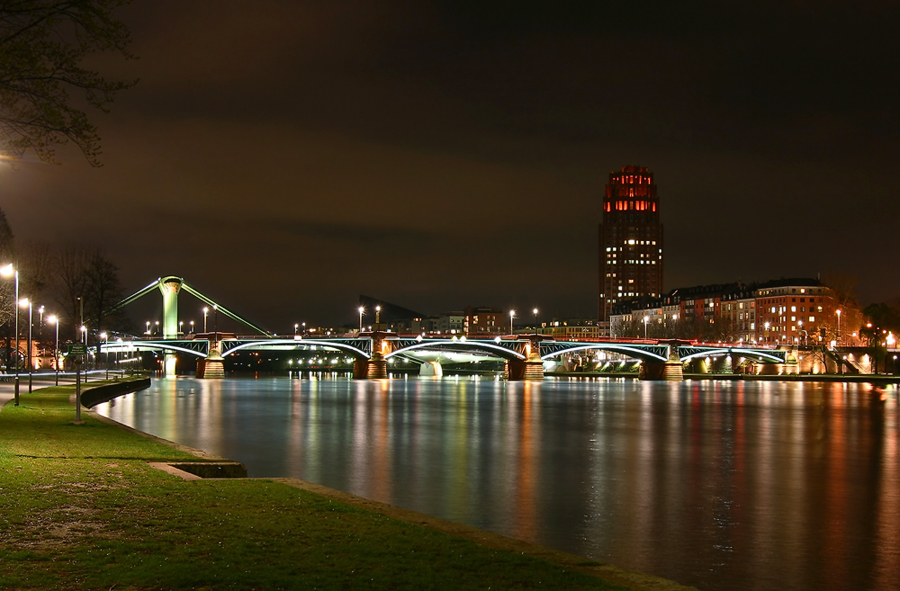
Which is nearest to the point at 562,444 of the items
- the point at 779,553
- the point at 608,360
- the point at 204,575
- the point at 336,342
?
the point at 779,553

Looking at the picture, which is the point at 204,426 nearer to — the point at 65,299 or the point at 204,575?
the point at 204,575

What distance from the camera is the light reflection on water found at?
1375 cm

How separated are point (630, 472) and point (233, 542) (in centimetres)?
1578

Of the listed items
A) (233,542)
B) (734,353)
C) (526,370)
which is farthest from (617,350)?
(233,542)

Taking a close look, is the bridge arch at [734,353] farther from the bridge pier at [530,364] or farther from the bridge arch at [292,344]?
the bridge arch at [292,344]

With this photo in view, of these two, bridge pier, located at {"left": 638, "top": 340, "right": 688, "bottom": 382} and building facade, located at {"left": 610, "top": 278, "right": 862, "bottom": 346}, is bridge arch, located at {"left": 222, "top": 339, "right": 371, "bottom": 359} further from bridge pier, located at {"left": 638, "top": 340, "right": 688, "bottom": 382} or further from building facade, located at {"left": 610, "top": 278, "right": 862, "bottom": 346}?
building facade, located at {"left": 610, "top": 278, "right": 862, "bottom": 346}

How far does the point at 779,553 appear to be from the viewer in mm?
13594

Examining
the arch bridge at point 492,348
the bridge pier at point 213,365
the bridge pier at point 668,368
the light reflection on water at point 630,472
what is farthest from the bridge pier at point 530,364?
the light reflection on water at point 630,472

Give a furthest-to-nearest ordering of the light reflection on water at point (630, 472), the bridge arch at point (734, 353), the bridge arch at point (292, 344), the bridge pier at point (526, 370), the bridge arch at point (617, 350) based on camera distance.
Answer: the bridge arch at point (734, 353), the bridge pier at point (526, 370), the bridge arch at point (617, 350), the bridge arch at point (292, 344), the light reflection on water at point (630, 472)

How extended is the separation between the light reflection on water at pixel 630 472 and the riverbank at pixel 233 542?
294 centimetres

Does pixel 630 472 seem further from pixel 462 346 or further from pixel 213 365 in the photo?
pixel 213 365

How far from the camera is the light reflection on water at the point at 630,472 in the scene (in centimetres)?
1375

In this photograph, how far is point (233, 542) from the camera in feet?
33.1

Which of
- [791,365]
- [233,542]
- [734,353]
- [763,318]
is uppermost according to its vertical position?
[763,318]
